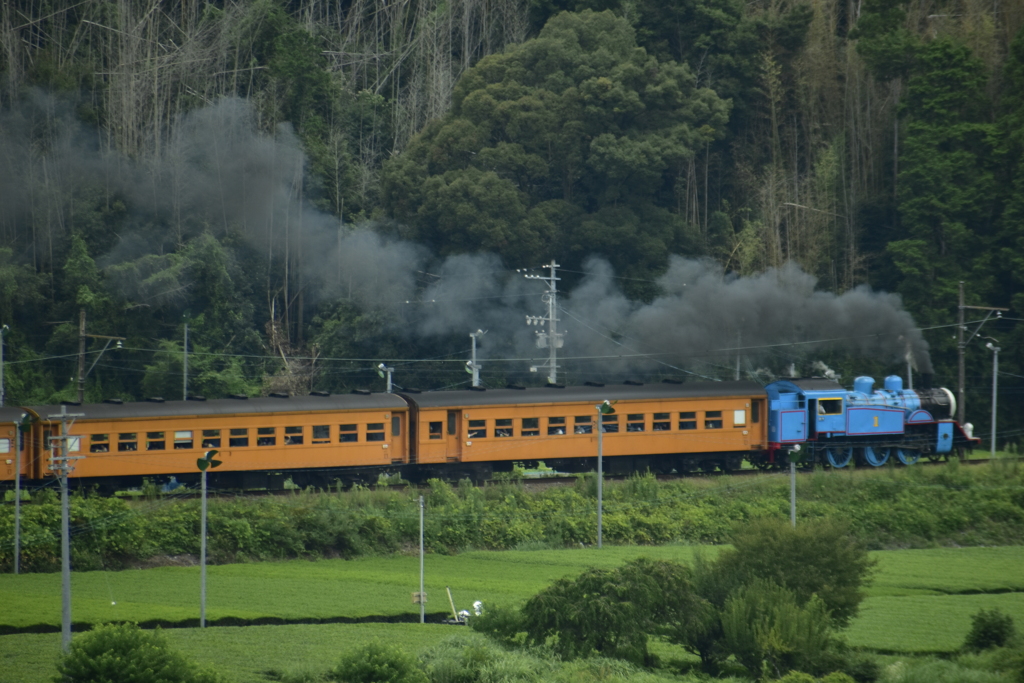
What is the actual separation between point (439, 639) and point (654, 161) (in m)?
34.5

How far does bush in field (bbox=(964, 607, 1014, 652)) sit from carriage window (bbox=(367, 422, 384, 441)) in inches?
680

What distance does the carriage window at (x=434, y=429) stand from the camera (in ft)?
127

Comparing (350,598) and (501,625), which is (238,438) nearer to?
(350,598)

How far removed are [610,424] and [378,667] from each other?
1791cm

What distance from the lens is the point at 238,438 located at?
36812 millimetres

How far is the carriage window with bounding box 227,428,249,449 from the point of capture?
120ft

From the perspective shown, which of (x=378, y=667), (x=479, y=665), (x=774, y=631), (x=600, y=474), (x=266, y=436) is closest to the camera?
(x=378, y=667)

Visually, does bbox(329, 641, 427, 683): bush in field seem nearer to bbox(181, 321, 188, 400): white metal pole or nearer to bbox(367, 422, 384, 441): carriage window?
bbox(367, 422, 384, 441): carriage window

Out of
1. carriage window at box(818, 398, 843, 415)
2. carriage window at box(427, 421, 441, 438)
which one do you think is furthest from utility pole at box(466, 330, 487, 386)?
carriage window at box(818, 398, 843, 415)

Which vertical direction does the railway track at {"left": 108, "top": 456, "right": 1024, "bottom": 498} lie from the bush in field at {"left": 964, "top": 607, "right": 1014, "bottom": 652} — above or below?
above

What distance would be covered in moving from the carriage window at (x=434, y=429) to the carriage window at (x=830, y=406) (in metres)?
12.0

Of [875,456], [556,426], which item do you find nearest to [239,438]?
[556,426]

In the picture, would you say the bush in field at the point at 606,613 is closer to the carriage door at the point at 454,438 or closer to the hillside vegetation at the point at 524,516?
the hillside vegetation at the point at 524,516

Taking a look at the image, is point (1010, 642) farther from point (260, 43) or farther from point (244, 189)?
point (260, 43)
